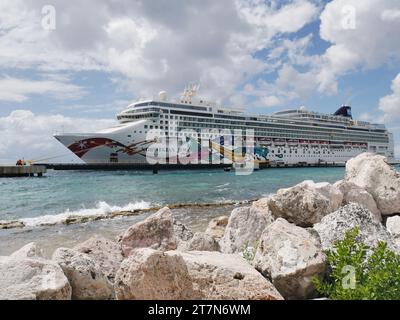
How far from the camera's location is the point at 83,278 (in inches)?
130

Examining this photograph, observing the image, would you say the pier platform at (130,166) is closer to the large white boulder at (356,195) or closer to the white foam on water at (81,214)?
the white foam on water at (81,214)

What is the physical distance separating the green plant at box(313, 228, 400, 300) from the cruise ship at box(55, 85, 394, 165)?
5021 centimetres

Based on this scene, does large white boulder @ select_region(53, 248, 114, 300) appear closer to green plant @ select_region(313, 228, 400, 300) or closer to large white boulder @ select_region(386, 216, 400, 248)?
green plant @ select_region(313, 228, 400, 300)

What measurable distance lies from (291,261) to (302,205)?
2.10 meters

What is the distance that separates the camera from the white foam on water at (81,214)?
13.6 m

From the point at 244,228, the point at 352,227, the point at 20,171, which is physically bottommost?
the point at 244,228

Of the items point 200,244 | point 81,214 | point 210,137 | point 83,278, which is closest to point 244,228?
point 200,244

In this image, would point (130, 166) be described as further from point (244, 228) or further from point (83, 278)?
point (83, 278)

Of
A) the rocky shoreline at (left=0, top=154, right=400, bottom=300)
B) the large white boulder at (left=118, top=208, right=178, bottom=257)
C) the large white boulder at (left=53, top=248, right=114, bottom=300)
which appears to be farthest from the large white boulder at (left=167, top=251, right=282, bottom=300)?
the large white boulder at (left=118, top=208, right=178, bottom=257)

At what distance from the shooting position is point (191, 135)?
57406 mm

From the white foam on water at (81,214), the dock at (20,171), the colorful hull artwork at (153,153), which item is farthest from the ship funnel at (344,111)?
the white foam on water at (81,214)

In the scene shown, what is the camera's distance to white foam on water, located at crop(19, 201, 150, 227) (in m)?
13.6
